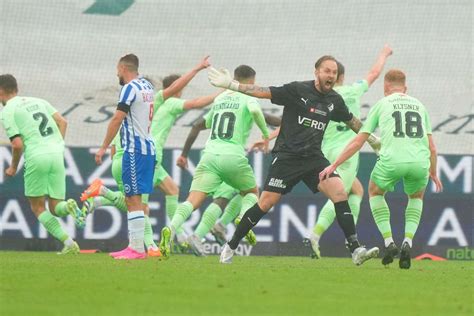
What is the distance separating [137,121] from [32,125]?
2.53 m

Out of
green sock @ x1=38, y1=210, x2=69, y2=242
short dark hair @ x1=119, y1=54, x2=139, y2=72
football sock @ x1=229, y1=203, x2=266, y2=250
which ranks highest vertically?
short dark hair @ x1=119, y1=54, x2=139, y2=72

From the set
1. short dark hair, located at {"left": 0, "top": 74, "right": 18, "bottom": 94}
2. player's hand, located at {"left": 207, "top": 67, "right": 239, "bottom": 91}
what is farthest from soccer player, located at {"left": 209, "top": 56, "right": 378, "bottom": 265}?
short dark hair, located at {"left": 0, "top": 74, "right": 18, "bottom": 94}

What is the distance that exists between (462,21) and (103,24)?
631cm

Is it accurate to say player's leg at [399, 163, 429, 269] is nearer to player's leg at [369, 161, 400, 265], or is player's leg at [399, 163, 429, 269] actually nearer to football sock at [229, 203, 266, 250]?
player's leg at [369, 161, 400, 265]

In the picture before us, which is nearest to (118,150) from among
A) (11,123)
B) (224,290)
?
(11,123)

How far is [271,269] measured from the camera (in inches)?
486

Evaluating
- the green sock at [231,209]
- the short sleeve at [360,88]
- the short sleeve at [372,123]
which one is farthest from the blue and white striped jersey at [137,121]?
the short sleeve at [360,88]

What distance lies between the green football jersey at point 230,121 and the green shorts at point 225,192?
1304mm

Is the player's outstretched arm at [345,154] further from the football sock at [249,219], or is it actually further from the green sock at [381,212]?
the green sock at [381,212]

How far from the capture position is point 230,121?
1473 centimetres

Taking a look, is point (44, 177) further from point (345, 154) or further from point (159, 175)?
point (345, 154)

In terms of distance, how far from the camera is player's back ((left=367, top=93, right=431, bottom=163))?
1305 centimetres

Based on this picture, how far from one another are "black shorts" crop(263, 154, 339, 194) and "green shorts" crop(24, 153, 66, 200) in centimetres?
416

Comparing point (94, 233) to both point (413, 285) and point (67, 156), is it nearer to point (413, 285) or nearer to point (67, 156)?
point (67, 156)
